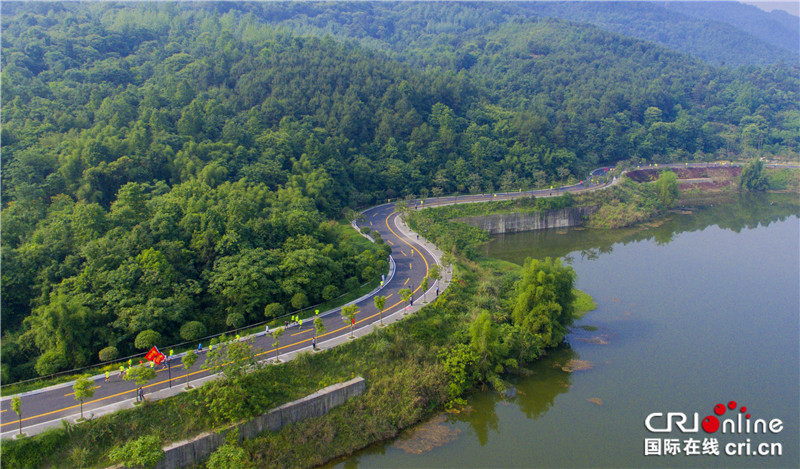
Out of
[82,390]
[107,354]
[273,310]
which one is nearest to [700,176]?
[273,310]

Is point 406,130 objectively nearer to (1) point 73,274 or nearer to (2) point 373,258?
(2) point 373,258

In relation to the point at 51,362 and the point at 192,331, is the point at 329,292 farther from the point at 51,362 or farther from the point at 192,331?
the point at 51,362

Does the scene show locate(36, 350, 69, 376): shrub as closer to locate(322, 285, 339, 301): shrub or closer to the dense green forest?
the dense green forest

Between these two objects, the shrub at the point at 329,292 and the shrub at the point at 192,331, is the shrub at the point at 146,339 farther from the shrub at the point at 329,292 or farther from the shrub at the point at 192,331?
the shrub at the point at 329,292

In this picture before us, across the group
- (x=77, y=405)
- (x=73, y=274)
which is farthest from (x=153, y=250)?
(x=77, y=405)

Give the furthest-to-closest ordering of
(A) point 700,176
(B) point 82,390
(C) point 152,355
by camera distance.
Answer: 1. (A) point 700,176
2. (C) point 152,355
3. (B) point 82,390

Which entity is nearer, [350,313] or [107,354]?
[107,354]

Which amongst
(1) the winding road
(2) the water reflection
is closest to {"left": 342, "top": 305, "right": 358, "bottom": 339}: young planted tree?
(1) the winding road

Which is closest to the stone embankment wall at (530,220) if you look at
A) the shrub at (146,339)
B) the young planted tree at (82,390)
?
the shrub at (146,339)
